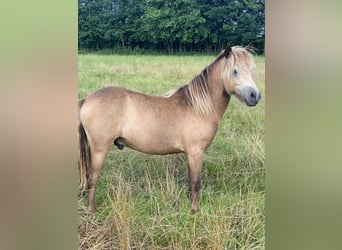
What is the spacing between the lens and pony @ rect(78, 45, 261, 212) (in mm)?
2131

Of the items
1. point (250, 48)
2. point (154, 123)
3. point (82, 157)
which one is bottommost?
point (82, 157)

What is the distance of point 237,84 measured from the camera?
2139 mm

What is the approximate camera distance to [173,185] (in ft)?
7.09

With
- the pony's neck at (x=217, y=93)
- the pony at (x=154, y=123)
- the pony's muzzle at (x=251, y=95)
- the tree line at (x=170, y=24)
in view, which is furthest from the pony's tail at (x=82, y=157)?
the pony's muzzle at (x=251, y=95)

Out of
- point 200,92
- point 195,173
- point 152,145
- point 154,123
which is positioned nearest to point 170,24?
point 200,92

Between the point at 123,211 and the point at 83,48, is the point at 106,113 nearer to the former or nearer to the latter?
the point at 83,48

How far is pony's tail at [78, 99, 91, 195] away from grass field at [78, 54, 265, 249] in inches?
2.9

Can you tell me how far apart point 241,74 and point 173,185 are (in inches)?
26.1

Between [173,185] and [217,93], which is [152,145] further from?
[217,93]

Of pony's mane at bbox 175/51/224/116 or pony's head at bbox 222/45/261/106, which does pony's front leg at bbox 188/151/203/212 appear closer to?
pony's mane at bbox 175/51/224/116

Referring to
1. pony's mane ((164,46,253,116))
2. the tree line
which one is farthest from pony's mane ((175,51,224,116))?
the tree line

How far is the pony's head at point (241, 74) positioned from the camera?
2.11 m
